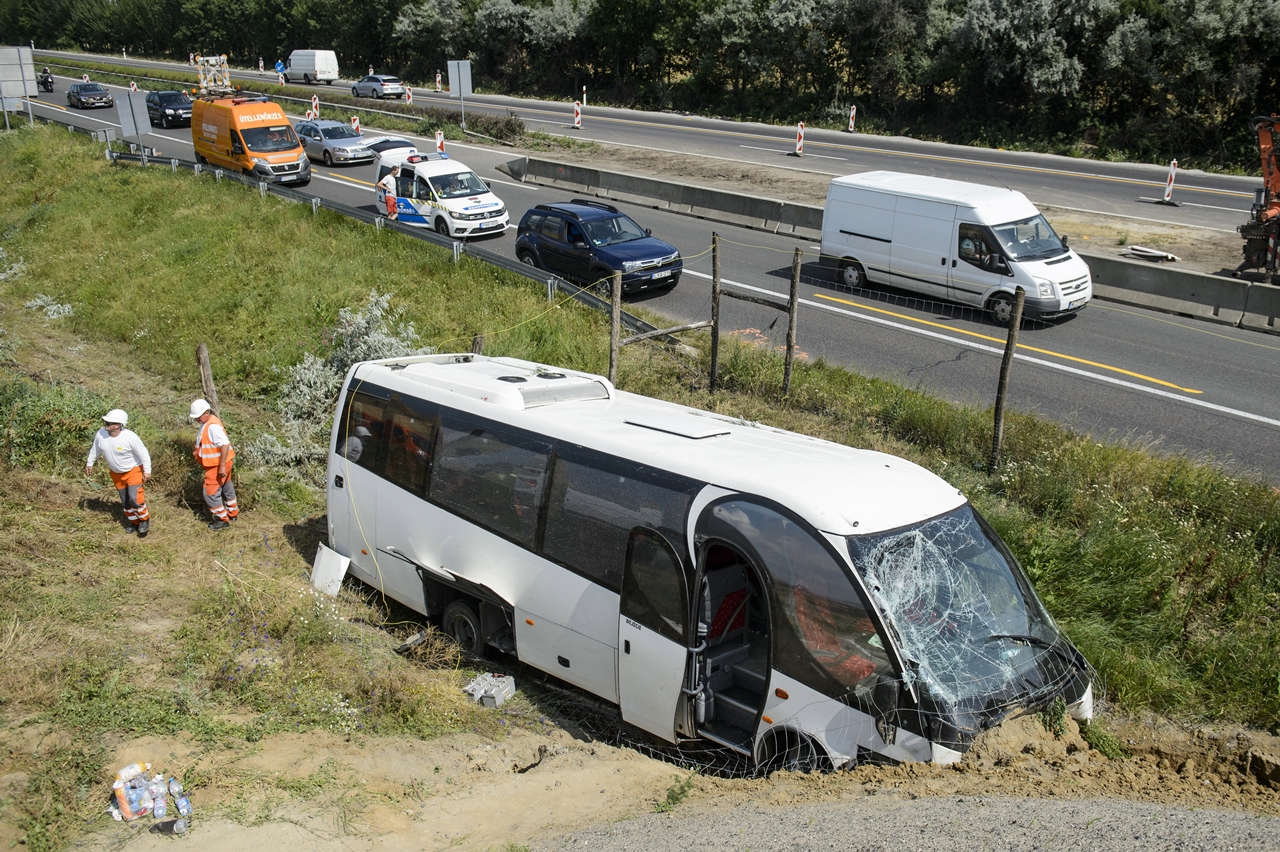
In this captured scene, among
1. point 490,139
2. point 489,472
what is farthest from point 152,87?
point 489,472

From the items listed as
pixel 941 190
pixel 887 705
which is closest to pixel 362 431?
pixel 887 705

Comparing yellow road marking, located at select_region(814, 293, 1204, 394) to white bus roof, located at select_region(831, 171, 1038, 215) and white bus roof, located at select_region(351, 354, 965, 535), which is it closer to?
white bus roof, located at select_region(831, 171, 1038, 215)

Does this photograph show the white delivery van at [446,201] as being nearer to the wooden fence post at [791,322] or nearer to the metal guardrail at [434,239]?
the metal guardrail at [434,239]

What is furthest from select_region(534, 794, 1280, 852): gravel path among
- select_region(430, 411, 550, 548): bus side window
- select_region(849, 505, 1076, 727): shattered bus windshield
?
select_region(430, 411, 550, 548): bus side window

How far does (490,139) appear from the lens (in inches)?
1464

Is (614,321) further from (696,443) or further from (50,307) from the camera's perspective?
(50,307)

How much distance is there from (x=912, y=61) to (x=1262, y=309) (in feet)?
98.1

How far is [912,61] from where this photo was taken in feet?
140

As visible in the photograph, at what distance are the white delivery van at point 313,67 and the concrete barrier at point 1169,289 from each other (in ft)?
189

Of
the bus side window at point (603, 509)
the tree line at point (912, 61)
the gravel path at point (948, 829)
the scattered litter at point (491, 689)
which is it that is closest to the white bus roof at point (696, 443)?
the bus side window at point (603, 509)

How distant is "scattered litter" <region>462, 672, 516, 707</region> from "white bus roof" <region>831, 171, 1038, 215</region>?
514 inches

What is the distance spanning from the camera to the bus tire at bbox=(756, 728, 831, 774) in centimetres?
567

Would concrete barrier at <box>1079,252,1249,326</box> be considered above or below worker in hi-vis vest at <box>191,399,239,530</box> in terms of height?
above

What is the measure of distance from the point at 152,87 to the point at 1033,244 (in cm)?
5705
